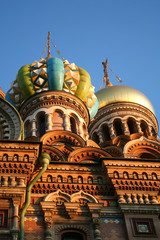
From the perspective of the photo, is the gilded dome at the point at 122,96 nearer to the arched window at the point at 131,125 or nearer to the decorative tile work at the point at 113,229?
the arched window at the point at 131,125

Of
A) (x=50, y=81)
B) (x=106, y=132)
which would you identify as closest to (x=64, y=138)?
(x=50, y=81)

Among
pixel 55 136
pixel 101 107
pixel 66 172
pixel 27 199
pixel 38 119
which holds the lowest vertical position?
pixel 27 199

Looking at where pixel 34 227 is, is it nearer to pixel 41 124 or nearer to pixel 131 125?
pixel 41 124

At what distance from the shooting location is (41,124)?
11.6m

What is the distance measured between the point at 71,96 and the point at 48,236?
6.12 m

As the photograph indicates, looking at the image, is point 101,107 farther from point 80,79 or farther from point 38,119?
point 38,119

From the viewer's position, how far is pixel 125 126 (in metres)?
14.6

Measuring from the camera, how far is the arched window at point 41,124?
11.3 m

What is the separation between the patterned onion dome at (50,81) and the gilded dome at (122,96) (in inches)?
123

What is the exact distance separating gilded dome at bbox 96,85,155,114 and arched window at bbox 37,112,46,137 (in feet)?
14.3

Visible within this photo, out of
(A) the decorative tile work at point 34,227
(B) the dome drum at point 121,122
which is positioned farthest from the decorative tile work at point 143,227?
(B) the dome drum at point 121,122

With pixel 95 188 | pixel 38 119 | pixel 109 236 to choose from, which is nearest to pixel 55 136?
pixel 38 119

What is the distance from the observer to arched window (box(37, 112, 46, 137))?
37.2 feet

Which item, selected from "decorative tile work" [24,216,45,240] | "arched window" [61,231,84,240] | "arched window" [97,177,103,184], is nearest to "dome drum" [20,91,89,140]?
"arched window" [97,177,103,184]
